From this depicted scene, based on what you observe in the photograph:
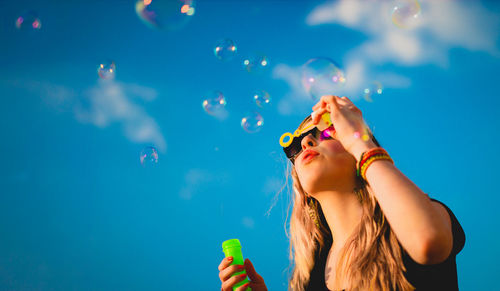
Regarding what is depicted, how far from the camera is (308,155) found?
2295mm

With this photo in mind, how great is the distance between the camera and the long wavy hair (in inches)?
65.2

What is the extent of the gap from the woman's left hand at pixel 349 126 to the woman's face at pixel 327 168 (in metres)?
0.44

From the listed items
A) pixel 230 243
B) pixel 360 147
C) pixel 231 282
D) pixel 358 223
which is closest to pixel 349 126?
pixel 360 147

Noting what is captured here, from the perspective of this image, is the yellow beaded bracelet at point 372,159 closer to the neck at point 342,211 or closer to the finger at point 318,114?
the finger at point 318,114

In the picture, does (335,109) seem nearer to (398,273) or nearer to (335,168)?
(335,168)

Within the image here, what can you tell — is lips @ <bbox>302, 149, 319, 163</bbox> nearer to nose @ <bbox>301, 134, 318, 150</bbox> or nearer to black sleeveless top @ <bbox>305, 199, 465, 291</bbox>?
nose @ <bbox>301, 134, 318, 150</bbox>

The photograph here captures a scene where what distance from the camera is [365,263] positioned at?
1770 mm

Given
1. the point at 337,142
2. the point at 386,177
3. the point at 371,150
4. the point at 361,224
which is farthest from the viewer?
the point at 337,142

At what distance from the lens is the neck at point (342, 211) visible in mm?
2127

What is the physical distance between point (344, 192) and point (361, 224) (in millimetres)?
287

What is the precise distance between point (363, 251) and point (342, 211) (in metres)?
0.39

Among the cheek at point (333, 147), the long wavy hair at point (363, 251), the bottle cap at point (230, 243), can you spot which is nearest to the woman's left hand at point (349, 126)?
the cheek at point (333, 147)

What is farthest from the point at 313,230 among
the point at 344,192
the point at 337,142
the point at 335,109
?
the point at 335,109

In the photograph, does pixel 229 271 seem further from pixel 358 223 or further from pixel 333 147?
pixel 333 147
